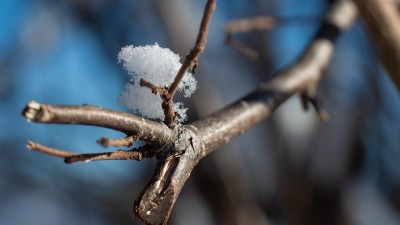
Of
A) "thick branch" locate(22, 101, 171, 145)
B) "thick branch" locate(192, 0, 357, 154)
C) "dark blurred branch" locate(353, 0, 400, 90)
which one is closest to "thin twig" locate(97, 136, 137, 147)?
"thick branch" locate(22, 101, 171, 145)

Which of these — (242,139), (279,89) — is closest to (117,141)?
(279,89)

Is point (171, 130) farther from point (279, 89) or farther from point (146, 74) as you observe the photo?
point (279, 89)

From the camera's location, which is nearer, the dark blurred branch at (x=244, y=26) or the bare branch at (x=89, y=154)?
the bare branch at (x=89, y=154)

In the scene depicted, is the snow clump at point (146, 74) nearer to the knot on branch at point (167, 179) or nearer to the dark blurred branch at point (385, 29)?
the knot on branch at point (167, 179)

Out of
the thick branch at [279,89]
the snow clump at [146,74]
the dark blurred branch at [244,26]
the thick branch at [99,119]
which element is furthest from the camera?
the dark blurred branch at [244,26]

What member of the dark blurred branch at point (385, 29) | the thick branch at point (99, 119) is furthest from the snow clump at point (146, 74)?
the dark blurred branch at point (385, 29)

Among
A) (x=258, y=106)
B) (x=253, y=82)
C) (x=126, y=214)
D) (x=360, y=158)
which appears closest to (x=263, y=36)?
(x=253, y=82)

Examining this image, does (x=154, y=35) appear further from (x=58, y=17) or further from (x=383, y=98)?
(x=383, y=98)
